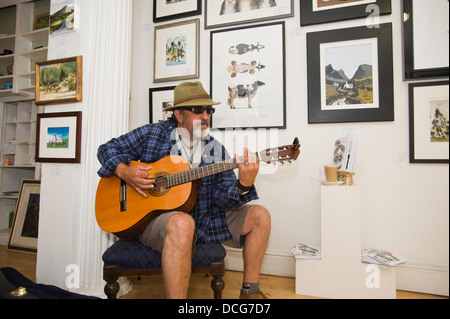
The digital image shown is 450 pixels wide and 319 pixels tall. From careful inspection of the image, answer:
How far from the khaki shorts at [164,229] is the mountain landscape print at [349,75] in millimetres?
1206

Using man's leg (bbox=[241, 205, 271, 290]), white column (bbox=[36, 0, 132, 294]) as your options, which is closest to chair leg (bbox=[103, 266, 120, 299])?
white column (bbox=[36, 0, 132, 294])

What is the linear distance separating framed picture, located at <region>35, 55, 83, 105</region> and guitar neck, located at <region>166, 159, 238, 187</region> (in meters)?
1.16

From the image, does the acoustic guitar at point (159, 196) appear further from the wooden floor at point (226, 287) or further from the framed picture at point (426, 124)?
the framed picture at point (426, 124)

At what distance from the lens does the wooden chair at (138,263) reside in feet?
4.83

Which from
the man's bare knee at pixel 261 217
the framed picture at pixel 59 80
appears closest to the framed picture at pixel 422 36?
the man's bare knee at pixel 261 217

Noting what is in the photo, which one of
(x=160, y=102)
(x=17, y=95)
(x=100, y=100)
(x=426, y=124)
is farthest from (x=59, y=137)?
(x=426, y=124)

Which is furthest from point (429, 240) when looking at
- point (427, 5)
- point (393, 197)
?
point (427, 5)

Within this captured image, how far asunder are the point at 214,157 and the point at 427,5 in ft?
6.46

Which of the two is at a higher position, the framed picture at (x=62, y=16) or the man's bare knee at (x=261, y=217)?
the framed picture at (x=62, y=16)

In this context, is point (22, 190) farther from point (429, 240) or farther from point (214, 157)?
point (429, 240)

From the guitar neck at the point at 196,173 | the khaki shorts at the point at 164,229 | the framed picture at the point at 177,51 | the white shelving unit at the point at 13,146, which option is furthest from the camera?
the white shelving unit at the point at 13,146

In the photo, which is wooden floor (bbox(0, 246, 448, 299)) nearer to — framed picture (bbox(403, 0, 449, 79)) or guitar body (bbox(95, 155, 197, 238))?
guitar body (bbox(95, 155, 197, 238))

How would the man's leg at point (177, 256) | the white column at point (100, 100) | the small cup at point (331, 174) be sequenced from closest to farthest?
the man's leg at point (177, 256) < the small cup at point (331, 174) < the white column at point (100, 100)

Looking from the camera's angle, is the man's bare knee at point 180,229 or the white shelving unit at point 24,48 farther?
the white shelving unit at point 24,48
